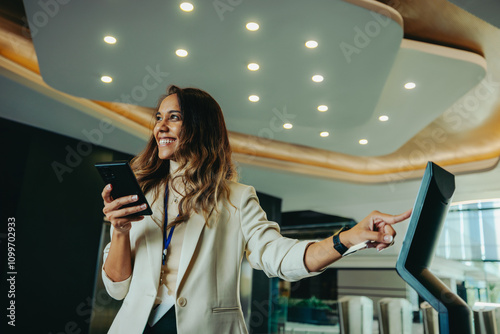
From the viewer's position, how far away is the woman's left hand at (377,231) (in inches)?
33.6

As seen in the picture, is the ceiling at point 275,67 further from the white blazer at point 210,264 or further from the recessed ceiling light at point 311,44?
the white blazer at point 210,264

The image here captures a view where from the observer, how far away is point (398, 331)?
280 inches

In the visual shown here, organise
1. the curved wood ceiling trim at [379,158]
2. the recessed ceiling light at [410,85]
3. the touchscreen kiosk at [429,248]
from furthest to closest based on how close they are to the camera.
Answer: the curved wood ceiling trim at [379,158], the recessed ceiling light at [410,85], the touchscreen kiosk at [429,248]

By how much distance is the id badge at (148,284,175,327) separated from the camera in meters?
1.05

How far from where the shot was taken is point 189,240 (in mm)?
1121

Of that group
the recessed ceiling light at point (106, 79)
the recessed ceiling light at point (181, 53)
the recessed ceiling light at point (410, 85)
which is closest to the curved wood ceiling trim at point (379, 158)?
the recessed ceiling light at point (106, 79)

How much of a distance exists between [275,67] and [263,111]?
3.97ft

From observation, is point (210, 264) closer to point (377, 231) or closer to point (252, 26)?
point (377, 231)

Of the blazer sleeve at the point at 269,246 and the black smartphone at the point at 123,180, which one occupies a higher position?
the black smartphone at the point at 123,180

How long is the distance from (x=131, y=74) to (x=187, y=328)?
3.44 meters

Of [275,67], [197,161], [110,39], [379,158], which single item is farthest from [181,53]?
[379,158]

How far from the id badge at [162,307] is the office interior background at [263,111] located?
2.31 metres

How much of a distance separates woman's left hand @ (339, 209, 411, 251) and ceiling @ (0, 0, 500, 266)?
2287mm

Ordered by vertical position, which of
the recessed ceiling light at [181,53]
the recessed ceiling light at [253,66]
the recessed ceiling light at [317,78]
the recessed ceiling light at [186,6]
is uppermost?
the recessed ceiling light at [317,78]
